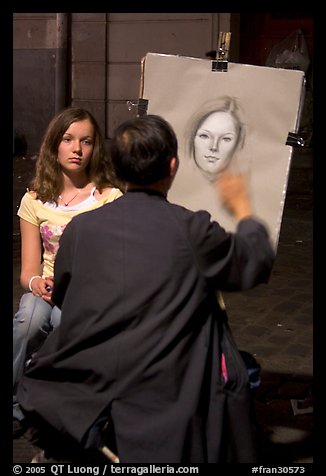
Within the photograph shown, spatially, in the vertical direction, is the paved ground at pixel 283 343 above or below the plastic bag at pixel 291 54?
below

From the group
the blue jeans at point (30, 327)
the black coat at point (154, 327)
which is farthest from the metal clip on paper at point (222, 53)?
the blue jeans at point (30, 327)

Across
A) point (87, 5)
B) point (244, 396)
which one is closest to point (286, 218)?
point (87, 5)

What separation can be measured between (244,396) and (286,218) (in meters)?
5.34

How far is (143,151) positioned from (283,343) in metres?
2.40

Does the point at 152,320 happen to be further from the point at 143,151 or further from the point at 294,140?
the point at 294,140

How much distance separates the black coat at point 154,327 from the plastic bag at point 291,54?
25.2ft

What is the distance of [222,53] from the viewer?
10.1ft

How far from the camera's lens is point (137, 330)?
7.24ft

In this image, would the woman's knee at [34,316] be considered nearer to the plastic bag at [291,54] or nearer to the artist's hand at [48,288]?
the artist's hand at [48,288]

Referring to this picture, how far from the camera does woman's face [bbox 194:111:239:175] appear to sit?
3182 millimetres

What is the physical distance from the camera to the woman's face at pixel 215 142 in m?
3.18

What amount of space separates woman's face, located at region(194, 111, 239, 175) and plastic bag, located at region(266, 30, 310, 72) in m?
6.59

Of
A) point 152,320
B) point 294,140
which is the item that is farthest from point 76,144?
point 152,320
